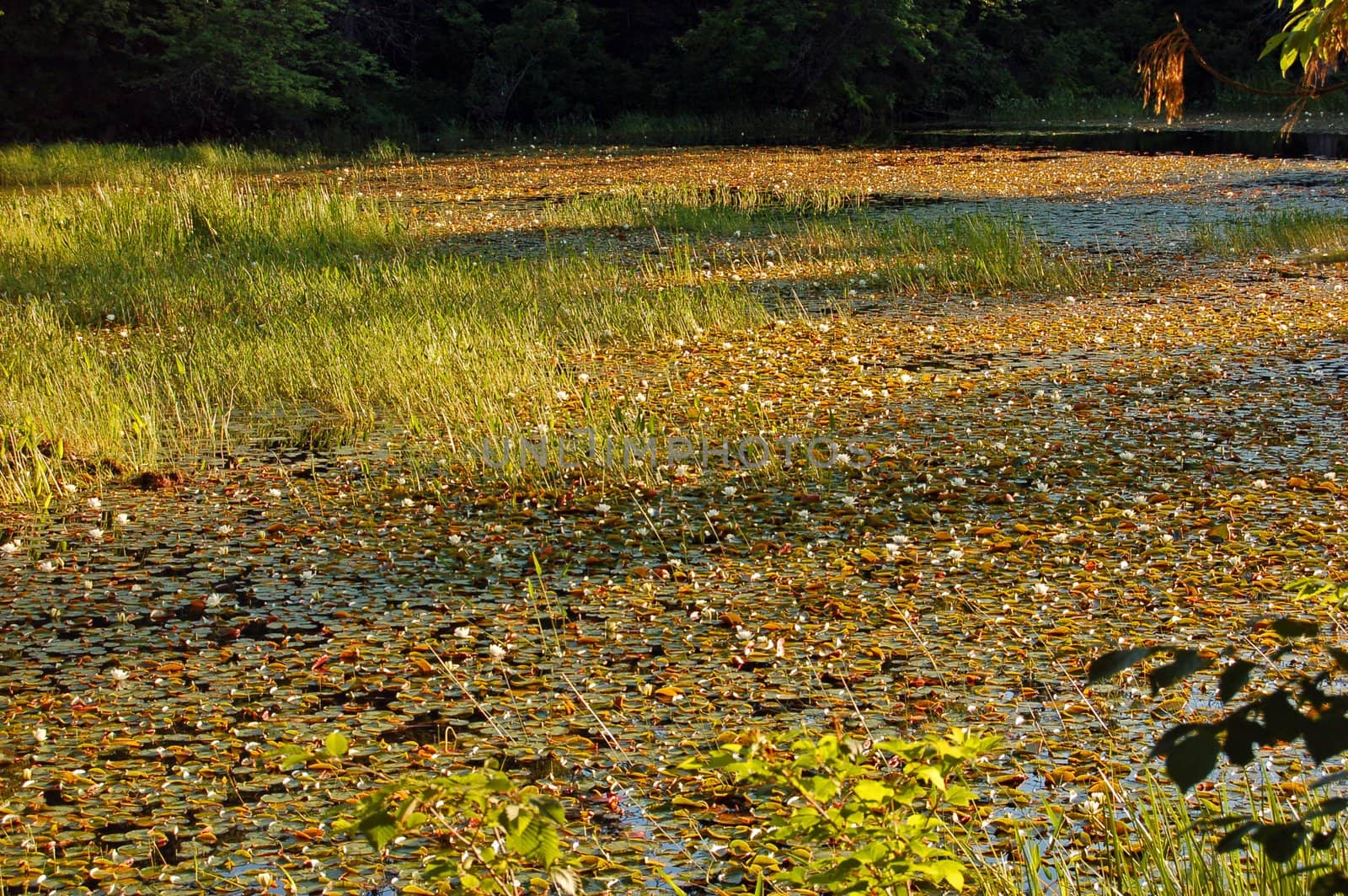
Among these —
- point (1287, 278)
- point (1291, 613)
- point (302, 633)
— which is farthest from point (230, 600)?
point (1287, 278)

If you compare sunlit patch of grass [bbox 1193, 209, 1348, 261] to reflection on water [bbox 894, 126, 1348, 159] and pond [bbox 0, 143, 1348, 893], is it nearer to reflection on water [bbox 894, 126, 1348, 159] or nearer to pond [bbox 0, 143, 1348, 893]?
pond [bbox 0, 143, 1348, 893]

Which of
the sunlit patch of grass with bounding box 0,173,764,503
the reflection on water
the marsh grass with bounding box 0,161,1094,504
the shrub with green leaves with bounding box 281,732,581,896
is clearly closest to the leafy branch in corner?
the shrub with green leaves with bounding box 281,732,581,896

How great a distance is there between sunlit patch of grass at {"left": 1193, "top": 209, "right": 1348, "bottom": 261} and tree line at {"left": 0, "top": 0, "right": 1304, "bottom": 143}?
18563 millimetres

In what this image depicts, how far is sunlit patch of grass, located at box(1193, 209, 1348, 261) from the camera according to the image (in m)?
11.0

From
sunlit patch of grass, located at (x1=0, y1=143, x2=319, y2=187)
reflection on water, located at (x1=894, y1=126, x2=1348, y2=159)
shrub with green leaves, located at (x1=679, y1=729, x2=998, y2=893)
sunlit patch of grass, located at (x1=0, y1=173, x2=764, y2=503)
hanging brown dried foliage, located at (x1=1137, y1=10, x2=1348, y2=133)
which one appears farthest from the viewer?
reflection on water, located at (x1=894, y1=126, x2=1348, y2=159)

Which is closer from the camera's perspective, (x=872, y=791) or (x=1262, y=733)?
(x=1262, y=733)

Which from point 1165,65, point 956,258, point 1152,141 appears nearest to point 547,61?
point 1152,141

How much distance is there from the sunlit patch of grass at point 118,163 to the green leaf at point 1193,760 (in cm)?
1613

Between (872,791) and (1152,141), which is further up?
(1152,141)

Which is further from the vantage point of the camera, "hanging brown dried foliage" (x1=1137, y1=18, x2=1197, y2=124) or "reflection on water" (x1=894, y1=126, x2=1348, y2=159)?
"reflection on water" (x1=894, y1=126, x2=1348, y2=159)

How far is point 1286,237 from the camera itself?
37.0ft

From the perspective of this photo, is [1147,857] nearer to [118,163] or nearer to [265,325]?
[265,325]

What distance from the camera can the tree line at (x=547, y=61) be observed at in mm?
26578

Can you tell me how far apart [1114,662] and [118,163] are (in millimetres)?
19622
